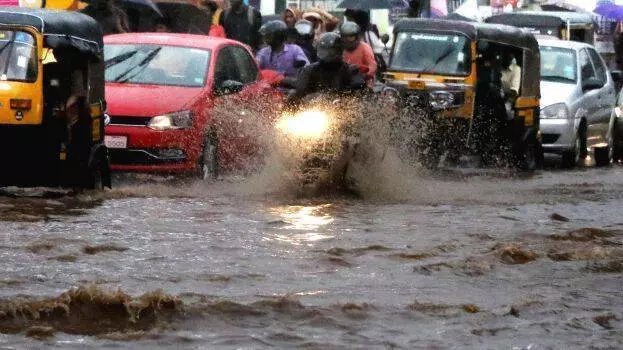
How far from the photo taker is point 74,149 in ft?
46.0

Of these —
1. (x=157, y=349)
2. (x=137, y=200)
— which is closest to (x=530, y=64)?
(x=137, y=200)

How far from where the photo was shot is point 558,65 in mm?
23219

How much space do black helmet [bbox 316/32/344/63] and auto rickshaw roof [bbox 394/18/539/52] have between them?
507cm

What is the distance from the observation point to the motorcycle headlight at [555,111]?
22281mm

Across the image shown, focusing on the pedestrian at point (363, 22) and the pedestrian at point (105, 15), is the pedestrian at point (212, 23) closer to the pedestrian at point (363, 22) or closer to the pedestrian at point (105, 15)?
the pedestrian at point (105, 15)

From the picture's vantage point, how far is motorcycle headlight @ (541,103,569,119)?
2228cm

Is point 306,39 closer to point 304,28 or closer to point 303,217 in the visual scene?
point 304,28

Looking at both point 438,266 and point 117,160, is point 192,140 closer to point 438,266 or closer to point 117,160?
point 117,160

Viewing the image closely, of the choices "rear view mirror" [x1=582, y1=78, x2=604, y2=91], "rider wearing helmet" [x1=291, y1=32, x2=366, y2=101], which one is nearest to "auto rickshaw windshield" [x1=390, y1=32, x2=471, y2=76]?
"rear view mirror" [x1=582, y1=78, x2=604, y2=91]

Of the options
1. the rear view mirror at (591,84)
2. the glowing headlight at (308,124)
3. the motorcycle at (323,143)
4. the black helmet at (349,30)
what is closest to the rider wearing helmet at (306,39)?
the black helmet at (349,30)

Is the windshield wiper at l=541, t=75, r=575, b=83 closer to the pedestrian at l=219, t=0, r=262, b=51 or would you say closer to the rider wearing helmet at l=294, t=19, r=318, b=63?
the rider wearing helmet at l=294, t=19, r=318, b=63

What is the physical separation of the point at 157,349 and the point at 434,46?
43.9ft

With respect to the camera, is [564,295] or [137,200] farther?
[137,200]

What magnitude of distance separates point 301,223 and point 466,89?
23.9 feet
